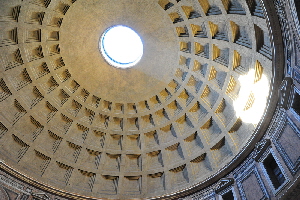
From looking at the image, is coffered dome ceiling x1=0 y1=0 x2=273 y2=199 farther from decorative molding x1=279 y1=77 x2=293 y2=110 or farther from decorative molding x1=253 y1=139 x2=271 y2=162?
decorative molding x1=279 y1=77 x2=293 y2=110

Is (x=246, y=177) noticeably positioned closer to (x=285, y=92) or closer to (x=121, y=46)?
(x=285, y=92)

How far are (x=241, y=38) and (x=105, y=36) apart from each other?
10783 millimetres

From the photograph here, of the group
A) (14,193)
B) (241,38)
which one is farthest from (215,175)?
(14,193)

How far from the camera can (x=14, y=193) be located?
24.5 meters

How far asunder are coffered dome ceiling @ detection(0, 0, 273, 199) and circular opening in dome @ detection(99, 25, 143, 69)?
23.4 inches

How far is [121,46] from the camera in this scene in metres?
31.2

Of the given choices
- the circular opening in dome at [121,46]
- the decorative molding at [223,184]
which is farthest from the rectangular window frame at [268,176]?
the circular opening in dome at [121,46]

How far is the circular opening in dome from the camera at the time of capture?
28250mm

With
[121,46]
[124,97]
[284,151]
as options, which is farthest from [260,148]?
[121,46]

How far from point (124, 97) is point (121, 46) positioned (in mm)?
4841

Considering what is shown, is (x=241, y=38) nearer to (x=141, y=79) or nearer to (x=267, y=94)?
(x=267, y=94)

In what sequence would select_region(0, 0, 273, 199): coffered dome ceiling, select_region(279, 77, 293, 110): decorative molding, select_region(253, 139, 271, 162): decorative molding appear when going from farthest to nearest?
select_region(0, 0, 273, 199): coffered dome ceiling → select_region(253, 139, 271, 162): decorative molding → select_region(279, 77, 293, 110): decorative molding

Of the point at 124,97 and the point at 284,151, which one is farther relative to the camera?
the point at 124,97

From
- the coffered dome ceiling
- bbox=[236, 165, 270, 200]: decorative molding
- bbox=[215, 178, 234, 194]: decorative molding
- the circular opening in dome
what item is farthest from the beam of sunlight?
the circular opening in dome
